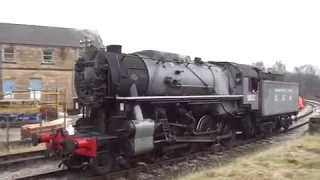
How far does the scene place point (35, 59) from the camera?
32.5 meters

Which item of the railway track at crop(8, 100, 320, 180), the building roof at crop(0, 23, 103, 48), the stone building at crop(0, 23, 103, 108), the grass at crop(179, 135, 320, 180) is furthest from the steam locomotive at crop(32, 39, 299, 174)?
the building roof at crop(0, 23, 103, 48)

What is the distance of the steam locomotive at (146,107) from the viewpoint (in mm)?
9062

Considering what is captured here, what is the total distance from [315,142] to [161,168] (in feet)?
18.3

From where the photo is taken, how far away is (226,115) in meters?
13.4

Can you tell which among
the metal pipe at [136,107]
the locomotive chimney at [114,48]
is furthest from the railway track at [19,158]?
the locomotive chimney at [114,48]

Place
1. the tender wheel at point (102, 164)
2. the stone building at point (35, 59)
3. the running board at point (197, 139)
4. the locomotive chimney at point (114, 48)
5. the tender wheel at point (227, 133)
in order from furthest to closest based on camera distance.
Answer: the stone building at point (35, 59) < the tender wheel at point (227, 133) < the running board at point (197, 139) < the locomotive chimney at point (114, 48) < the tender wheel at point (102, 164)

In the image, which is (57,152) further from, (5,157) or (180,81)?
(180,81)

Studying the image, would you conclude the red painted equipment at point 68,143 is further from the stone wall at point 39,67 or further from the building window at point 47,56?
the building window at point 47,56

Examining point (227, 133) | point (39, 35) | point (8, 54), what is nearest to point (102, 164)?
point (227, 133)

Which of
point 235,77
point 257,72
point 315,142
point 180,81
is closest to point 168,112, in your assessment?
point 180,81

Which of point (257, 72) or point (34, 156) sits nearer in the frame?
point (34, 156)

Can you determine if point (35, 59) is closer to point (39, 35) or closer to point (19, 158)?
point (39, 35)

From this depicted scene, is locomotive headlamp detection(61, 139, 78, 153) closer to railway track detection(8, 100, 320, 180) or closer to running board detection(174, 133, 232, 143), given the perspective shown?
railway track detection(8, 100, 320, 180)

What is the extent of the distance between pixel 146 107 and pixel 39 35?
90.2 feet
